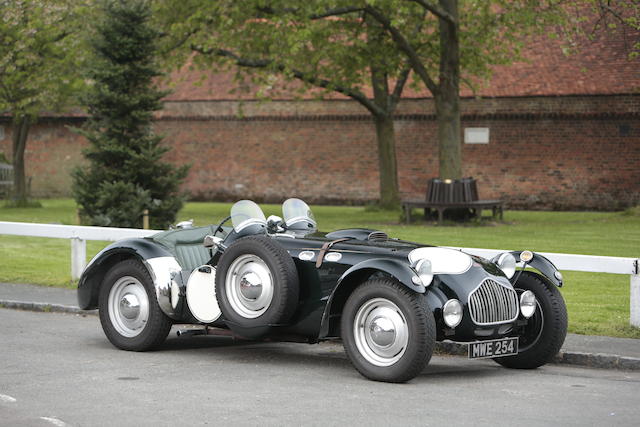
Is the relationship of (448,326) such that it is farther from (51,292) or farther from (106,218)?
(106,218)

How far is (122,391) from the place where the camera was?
24.1ft

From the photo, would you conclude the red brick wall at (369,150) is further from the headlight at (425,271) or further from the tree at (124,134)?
the headlight at (425,271)

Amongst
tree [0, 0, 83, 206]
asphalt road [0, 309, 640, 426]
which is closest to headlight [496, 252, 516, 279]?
asphalt road [0, 309, 640, 426]

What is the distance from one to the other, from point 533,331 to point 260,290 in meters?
2.18

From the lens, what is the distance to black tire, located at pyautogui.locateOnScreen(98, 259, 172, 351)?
30.0 feet

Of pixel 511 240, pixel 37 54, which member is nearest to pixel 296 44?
pixel 511 240

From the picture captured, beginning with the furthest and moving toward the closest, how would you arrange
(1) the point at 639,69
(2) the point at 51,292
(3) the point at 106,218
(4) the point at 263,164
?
(4) the point at 263,164 < (1) the point at 639,69 < (3) the point at 106,218 < (2) the point at 51,292

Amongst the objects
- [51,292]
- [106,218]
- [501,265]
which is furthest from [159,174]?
[501,265]

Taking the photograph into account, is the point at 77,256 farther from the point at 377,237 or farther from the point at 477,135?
the point at 477,135

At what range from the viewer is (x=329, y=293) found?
8211 mm

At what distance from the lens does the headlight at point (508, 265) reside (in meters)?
8.55

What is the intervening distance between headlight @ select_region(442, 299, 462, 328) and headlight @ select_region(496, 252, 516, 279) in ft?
3.22

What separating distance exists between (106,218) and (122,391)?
1371 cm

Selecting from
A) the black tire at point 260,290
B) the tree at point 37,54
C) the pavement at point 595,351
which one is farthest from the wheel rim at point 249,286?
the tree at point 37,54
